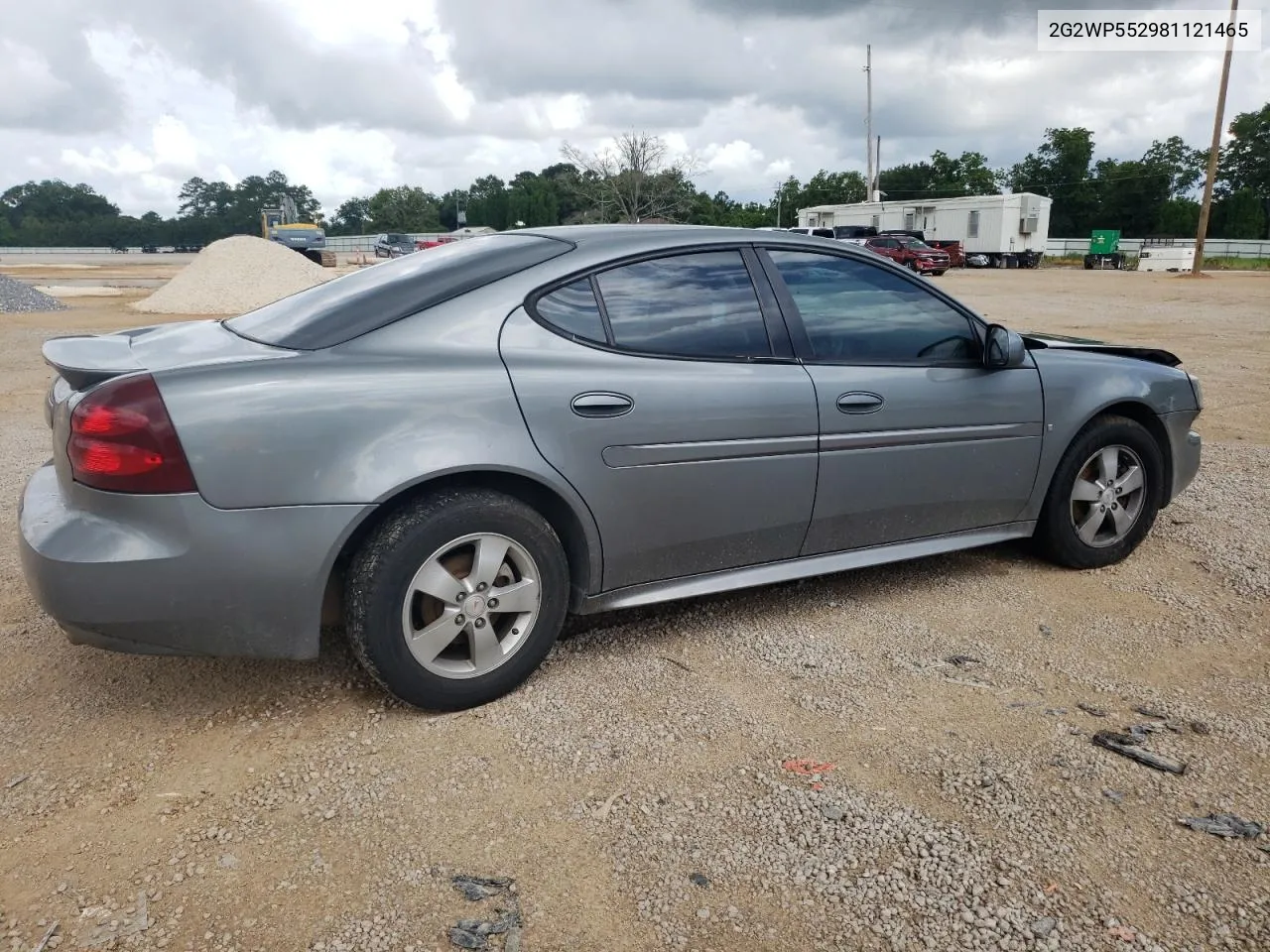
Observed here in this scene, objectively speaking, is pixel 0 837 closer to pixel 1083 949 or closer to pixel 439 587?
pixel 439 587

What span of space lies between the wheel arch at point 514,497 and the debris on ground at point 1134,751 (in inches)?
65.4

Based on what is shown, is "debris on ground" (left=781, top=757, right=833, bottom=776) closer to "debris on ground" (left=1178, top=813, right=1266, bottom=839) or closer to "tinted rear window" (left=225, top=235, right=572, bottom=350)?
"debris on ground" (left=1178, top=813, right=1266, bottom=839)

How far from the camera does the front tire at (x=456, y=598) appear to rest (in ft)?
9.25

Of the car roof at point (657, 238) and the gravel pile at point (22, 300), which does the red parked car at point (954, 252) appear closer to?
the gravel pile at point (22, 300)

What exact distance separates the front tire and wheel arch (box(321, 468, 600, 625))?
0.04 m

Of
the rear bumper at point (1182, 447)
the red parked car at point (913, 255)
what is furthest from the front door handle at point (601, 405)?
the red parked car at point (913, 255)

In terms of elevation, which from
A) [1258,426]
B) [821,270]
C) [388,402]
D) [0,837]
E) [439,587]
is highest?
[821,270]

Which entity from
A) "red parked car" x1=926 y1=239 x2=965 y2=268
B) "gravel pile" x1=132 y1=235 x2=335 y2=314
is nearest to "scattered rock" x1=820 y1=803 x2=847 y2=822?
"gravel pile" x1=132 y1=235 x2=335 y2=314

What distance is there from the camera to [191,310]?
19.5m

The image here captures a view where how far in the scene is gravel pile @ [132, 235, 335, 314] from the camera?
65.2 feet

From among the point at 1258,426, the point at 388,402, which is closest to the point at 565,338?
the point at 388,402

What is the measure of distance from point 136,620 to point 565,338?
5.00 ft

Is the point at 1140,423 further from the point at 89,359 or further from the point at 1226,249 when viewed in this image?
the point at 1226,249

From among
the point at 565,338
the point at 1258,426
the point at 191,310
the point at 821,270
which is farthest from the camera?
the point at 191,310
